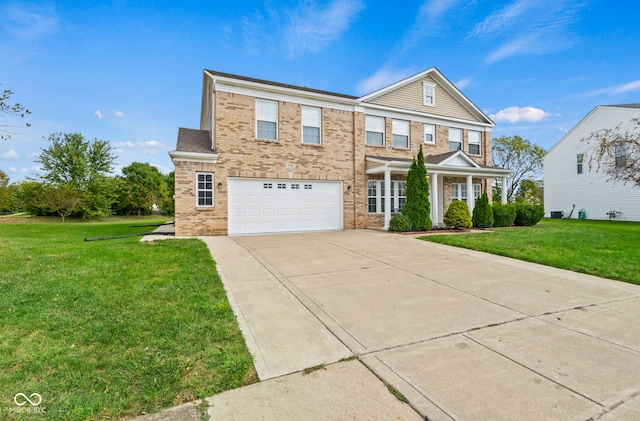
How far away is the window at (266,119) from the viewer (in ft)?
39.6

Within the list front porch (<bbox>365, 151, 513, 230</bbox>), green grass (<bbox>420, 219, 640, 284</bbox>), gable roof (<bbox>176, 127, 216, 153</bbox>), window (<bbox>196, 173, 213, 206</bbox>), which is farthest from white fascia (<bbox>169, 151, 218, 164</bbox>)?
green grass (<bbox>420, 219, 640, 284</bbox>)

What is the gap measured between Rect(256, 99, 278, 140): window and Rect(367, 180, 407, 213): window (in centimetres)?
529

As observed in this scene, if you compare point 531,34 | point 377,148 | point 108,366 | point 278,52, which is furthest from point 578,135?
point 108,366

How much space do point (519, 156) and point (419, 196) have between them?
961 inches

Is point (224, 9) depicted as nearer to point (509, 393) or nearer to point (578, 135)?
point (509, 393)

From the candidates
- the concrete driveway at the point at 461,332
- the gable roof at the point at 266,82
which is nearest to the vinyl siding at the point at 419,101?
the gable roof at the point at 266,82

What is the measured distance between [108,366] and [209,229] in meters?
9.17

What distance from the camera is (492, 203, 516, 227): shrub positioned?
14.2 m

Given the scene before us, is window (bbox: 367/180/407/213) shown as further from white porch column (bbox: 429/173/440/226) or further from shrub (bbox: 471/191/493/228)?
shrub (bbox: 471/191/493/228)

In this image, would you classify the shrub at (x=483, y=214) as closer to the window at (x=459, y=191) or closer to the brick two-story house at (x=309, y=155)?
the brick two-story house at (x=309, y=155)

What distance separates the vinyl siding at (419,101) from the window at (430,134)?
774 mm

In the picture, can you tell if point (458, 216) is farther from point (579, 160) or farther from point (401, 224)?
point (579, 160)

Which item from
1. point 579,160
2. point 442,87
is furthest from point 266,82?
point 579,160

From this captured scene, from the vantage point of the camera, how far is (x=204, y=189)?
11.2 m
